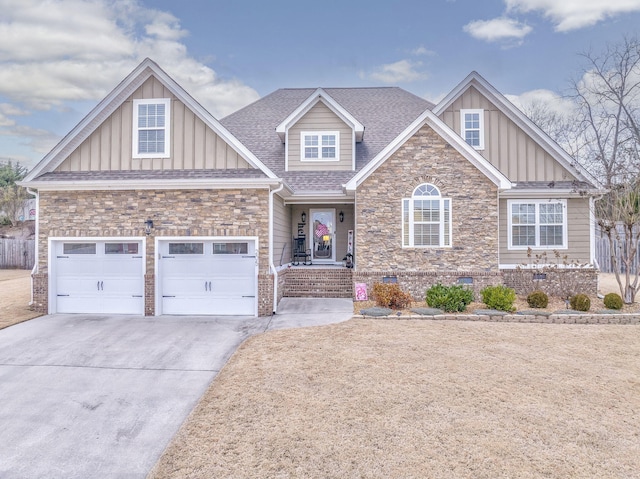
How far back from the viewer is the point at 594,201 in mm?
13750

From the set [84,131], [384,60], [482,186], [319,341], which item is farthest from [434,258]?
[384,60]

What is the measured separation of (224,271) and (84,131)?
593 centimetres

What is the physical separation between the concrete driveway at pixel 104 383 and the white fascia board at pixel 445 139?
4.58 metres

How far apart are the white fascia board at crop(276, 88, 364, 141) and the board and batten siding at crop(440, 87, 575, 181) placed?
13.3 feet

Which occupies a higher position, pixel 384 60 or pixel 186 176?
pixel 384 60

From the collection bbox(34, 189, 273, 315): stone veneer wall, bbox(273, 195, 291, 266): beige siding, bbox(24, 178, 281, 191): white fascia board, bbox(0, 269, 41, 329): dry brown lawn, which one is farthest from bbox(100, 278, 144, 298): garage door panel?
bbox(273, 195, 291, 266): beige siding

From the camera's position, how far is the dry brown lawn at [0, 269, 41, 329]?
401 inches

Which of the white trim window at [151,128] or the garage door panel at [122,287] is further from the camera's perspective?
the white trim window at [151,128]

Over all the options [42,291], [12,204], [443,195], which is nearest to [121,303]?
[42,291]

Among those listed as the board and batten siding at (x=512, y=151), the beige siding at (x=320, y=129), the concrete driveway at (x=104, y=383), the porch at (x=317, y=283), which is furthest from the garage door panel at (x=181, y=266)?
the board and batten siding at (x=512, y=151)

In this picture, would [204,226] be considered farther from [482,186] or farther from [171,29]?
[171,29]

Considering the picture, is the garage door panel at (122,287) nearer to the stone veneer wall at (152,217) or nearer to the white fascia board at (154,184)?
the stone veneer wall at (152,217)

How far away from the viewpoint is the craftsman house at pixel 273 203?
1069 cm

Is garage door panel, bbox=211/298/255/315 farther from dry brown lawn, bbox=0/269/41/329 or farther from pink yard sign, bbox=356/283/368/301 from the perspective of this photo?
dry brown lawn, bbox=0/269/41/329
